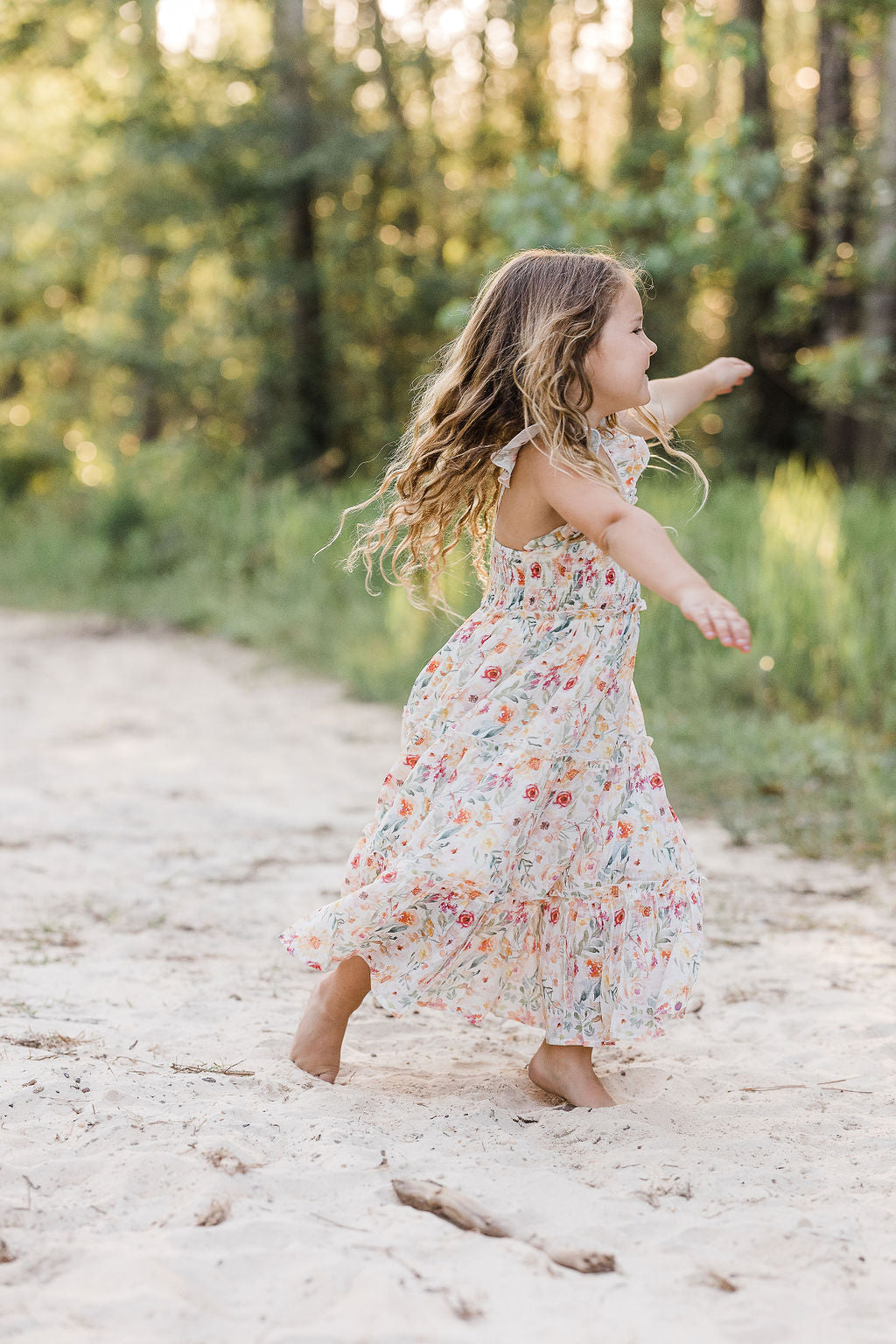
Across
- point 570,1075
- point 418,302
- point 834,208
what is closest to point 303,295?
point 418,302

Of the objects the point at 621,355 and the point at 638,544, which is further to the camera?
the point at 621,355

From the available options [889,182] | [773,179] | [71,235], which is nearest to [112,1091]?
[773,179]

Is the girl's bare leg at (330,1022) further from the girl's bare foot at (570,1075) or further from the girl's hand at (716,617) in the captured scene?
the girl's hand at (716,617)

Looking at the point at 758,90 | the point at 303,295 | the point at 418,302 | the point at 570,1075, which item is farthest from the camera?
the point at 418,302

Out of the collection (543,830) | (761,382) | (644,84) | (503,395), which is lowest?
→ (543,830)

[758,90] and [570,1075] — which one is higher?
[758,90]

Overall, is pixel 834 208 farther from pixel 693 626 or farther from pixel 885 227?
pixel 693 626

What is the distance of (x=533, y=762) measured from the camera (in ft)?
7.75

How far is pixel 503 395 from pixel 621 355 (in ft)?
0.75

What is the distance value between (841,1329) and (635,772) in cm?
103

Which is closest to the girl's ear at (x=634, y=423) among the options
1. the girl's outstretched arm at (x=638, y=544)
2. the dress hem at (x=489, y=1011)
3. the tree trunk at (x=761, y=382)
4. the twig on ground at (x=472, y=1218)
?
the girl's outstretched arm at (x=638, y=544)

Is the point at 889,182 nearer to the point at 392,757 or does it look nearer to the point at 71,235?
the point at 392,757

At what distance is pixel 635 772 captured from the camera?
2.47 metres

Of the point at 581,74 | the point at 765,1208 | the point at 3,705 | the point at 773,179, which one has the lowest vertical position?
the point at 3,705
